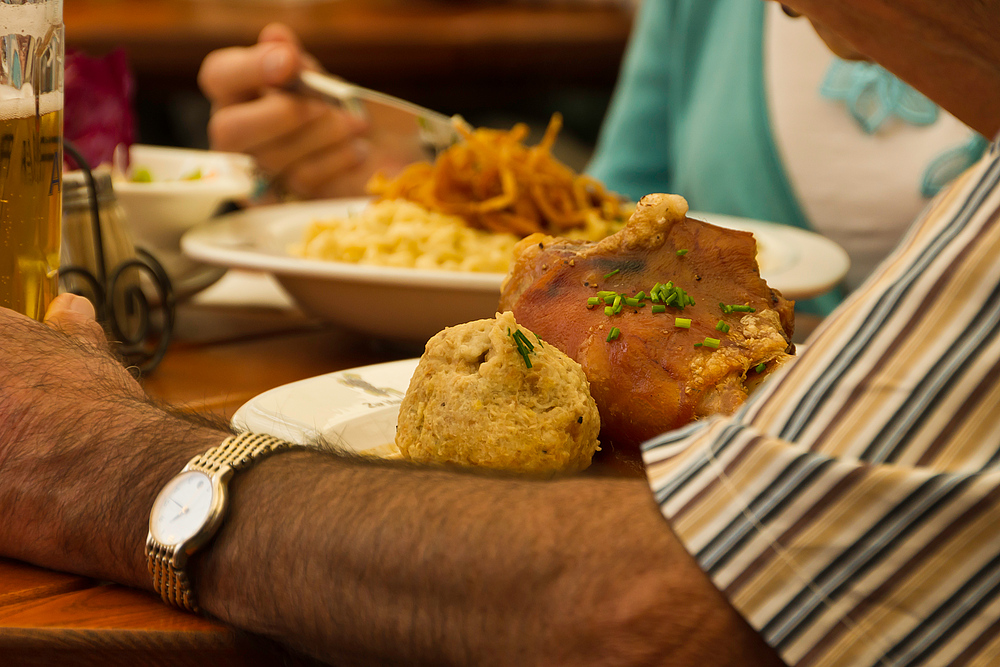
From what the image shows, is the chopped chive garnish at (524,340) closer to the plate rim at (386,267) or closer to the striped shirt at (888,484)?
the striped shirt at (888,484)

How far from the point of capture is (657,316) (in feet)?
2.12

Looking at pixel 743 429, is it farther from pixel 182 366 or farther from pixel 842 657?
pixel 182 366

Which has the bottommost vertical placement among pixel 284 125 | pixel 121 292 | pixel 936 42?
pixel 121 292

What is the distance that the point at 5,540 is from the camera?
1.89ft

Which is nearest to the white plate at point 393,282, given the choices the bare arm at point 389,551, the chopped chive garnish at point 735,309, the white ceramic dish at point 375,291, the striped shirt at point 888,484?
the white ceramic dish at point 375,291

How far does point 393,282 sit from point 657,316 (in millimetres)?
450

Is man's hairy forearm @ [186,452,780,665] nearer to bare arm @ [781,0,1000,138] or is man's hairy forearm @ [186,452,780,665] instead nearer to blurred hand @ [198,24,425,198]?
bare arm @ [781,0,1000,138]

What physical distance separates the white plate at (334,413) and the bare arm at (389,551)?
0.09 metres

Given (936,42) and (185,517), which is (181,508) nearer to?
(185,517)

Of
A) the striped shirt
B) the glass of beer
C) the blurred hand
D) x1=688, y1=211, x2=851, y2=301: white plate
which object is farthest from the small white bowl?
the striped shirt

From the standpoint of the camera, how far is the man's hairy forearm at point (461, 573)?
436mm

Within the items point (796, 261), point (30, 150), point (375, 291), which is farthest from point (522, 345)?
point (796, 261)

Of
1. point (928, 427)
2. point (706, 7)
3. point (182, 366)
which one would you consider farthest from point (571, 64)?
point (928, 427)

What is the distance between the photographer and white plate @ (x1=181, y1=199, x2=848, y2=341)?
3.39 ft
